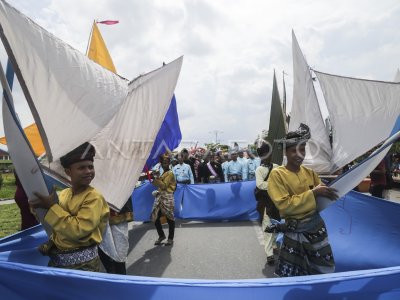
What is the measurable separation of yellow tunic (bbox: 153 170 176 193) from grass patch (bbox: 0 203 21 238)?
3.59 meters

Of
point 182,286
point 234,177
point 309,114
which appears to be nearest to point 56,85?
point 182,286

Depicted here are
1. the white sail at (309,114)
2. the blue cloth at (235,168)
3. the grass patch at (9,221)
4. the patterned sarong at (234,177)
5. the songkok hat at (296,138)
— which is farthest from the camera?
the blue cloth at (235,168)

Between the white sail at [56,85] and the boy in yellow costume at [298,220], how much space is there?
1364mm

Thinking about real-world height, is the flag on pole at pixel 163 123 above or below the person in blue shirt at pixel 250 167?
above

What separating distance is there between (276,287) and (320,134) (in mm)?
7332

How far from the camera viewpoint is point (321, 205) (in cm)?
250

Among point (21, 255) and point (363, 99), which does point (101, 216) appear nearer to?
point (21, 255)

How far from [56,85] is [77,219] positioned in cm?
80

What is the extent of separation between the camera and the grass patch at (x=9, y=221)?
7.62 m

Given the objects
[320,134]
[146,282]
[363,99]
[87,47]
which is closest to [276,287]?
[146,282]

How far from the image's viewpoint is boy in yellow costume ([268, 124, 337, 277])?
250 centimetres

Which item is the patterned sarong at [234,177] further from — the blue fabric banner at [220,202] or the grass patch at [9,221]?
the grass patch at [9,221]

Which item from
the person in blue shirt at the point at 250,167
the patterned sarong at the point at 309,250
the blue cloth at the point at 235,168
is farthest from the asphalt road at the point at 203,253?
the blue cloth at the point at 235,168

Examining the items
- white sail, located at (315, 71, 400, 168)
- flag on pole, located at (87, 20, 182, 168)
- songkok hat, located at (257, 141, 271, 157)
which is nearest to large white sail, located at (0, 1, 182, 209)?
flag on pole, located at (87, 20, 182, 168)
